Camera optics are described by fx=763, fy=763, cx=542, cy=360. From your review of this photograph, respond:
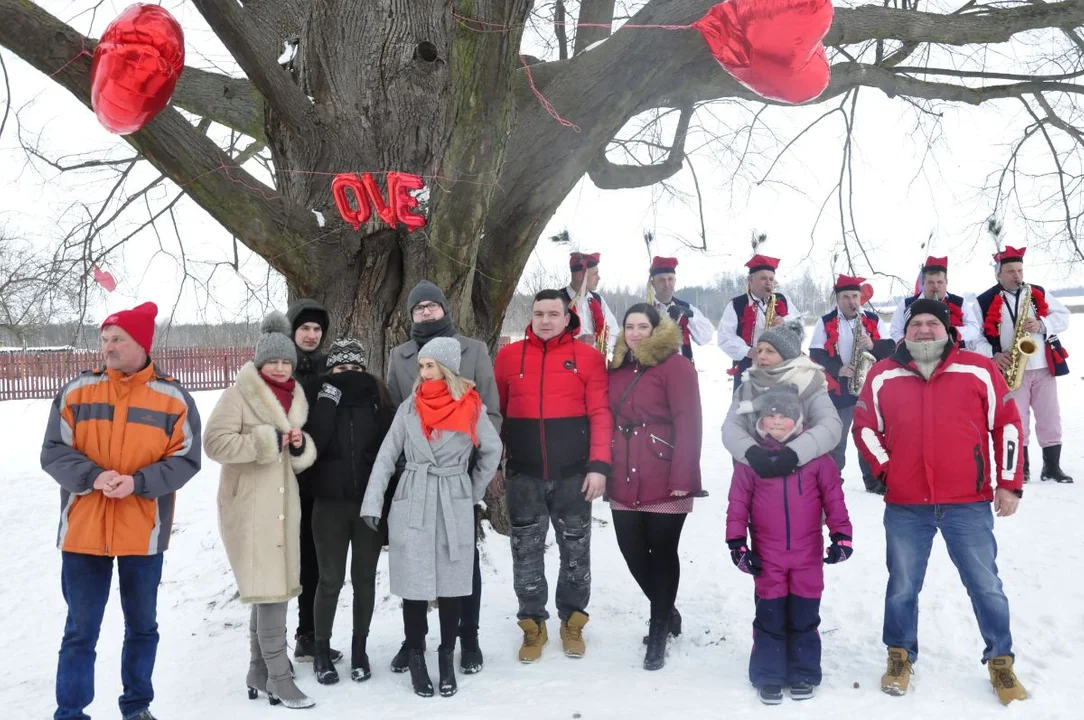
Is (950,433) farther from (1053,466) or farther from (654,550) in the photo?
(1053,466)

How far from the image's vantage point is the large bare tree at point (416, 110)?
3936 mm

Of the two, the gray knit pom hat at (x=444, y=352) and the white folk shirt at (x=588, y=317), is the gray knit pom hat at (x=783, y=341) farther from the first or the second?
the white folk shirt at (x=588, y=317)

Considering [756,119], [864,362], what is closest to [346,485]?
[864,362]

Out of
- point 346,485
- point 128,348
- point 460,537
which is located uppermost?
point 128,348

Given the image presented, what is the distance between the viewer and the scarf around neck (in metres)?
3.90

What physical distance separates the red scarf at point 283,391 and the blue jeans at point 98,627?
86 centimetres

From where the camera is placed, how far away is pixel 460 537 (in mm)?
3664

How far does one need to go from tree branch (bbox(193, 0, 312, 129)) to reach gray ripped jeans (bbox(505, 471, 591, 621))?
8.21 ft

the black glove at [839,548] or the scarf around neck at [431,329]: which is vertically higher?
the scarf around neck at [431,329]

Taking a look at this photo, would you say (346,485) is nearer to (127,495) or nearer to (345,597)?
(127,495)

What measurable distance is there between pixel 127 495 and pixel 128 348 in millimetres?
625

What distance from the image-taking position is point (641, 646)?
413 cm

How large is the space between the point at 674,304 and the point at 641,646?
11.3 feet

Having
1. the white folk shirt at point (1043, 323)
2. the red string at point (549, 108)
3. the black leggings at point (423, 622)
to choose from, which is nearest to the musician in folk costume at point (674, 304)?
the red string at point (549, 108)
